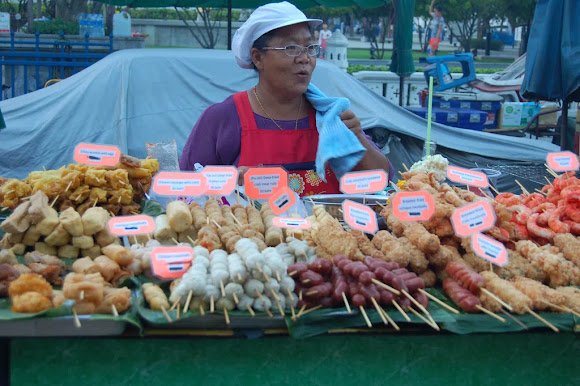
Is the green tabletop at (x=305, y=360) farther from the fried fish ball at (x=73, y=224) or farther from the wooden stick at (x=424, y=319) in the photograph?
the fried fish ball at (x=73, y=224)

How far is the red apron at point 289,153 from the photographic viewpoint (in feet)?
14.4

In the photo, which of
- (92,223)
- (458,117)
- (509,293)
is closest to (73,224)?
(92,223)

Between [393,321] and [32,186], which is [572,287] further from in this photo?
[32,186]

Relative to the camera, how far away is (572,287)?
3.08 meters

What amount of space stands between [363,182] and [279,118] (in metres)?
1.01

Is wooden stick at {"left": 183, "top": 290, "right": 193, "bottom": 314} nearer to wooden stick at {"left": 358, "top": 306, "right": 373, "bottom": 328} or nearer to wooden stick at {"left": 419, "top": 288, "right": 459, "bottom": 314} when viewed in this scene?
wooden stick at {"left": 358, "top": 306, "right": 373, "bottom": 328}

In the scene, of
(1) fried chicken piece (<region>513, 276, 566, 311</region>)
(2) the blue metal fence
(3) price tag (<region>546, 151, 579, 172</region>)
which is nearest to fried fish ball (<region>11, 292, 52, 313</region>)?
(1) fried chicken piece (<region>513, 276, 566, 311</region>)

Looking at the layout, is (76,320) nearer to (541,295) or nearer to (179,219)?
(179,219)

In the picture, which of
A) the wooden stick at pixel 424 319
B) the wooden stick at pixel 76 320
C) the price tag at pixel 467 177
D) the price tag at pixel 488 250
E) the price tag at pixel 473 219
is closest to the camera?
the wooden stick at pixel 76 320

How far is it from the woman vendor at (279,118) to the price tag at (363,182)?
0.55 m

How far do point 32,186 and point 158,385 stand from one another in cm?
155

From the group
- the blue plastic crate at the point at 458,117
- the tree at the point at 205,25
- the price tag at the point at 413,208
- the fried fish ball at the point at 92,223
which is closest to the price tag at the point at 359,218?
the price tag at the point at 413,208

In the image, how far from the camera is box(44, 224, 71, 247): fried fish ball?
321 centimetres

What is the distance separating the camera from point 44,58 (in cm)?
1307
